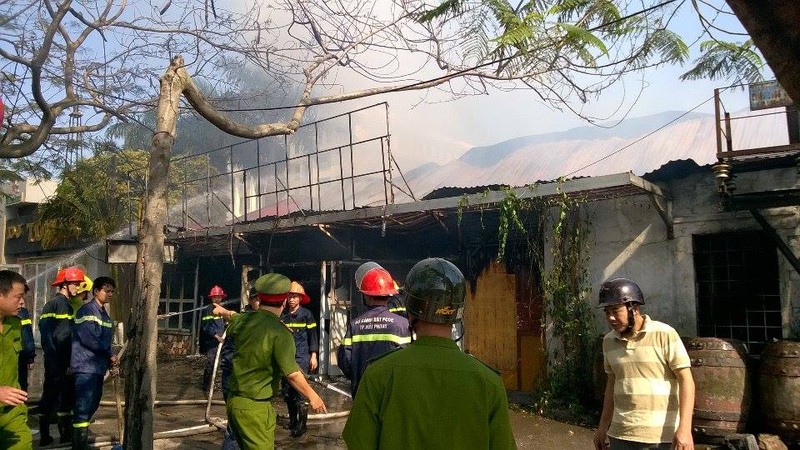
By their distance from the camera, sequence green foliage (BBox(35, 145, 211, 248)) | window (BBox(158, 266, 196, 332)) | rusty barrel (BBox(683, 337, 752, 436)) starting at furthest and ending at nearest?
window (BBox(158, 266, 196, 332)) < green foliage (BBox(35, 145, 211, 248)) < rusty barrel (BBox(683, 337, 752, 436))

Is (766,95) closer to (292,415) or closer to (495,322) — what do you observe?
(495,322)

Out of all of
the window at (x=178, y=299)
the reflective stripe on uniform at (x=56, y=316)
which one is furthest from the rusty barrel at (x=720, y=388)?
the window at (x=178, y=299)

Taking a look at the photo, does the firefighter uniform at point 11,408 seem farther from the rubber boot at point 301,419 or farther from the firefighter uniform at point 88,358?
the rubber boot at point 301,419

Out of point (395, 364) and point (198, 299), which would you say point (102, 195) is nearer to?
point (198, 299)

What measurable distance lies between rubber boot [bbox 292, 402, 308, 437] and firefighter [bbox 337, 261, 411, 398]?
2883 mm

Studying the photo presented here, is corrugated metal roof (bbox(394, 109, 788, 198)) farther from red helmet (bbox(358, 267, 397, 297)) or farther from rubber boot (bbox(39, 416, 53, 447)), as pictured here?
rubber boot (bbox(39, 416, 53, 447))

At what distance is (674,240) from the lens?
892 cm

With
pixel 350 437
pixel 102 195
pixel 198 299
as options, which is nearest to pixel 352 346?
pixel 350 437

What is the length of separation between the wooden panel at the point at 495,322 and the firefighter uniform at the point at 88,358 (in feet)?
21.3

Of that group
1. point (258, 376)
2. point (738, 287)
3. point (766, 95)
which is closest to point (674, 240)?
point (738, 287)

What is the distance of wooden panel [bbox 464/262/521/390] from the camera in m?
10.8

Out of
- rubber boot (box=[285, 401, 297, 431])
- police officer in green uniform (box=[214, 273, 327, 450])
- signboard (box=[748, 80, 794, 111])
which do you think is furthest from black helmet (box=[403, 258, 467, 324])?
signboard (box=[748, 80, 794, 111])

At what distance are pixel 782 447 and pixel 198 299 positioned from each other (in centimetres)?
1500

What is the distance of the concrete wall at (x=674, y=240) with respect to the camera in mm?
7977
